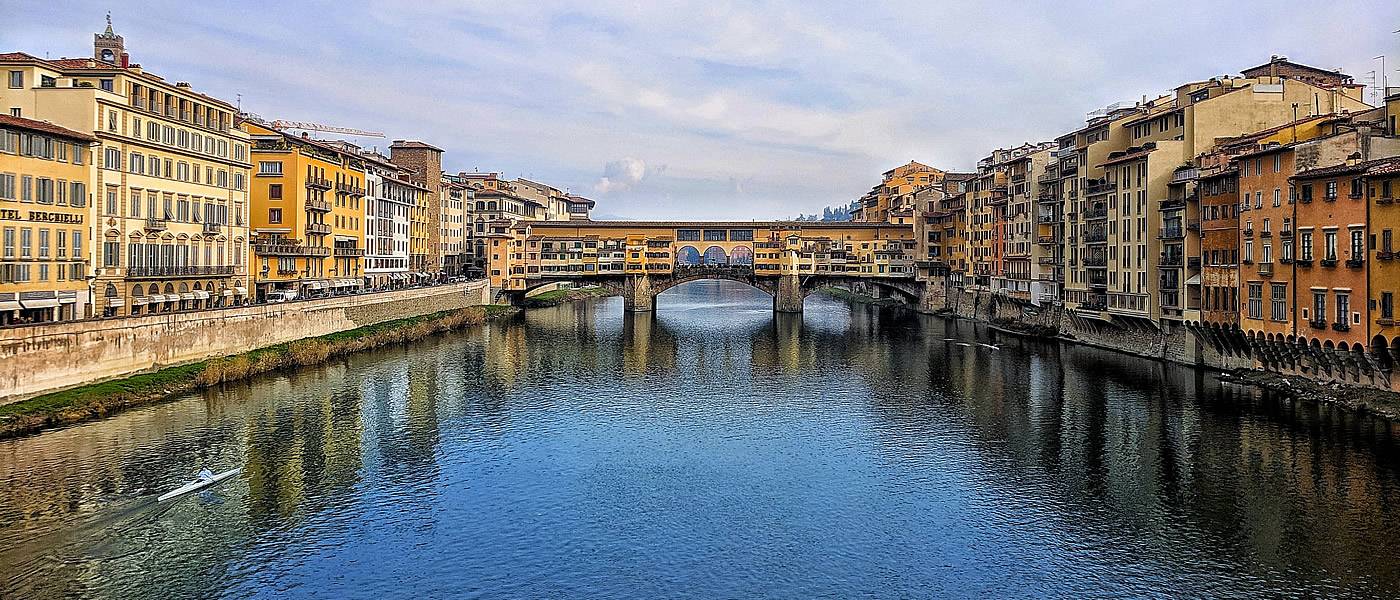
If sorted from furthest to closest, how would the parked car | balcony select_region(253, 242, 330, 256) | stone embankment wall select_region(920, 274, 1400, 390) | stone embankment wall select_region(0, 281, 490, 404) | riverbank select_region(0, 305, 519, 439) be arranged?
balcony select_region(253, 242, 330, 256) → the parked car → stone embankment wall select_region(920, 274, 1400, 390) → stone embankment wall select_region(0, 281, 490, 404) → riverbank select_region(0, 305, 519, 439)

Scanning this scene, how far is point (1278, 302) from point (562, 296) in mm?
81525

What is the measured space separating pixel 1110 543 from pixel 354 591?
1799 centimetres

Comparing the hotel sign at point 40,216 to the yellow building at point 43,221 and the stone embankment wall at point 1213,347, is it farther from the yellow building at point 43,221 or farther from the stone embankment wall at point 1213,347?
the stone embankment wall at point 1213,347

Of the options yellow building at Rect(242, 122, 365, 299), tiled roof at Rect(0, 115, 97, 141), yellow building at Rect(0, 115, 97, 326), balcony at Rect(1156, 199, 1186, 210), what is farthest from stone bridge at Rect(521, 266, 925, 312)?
tiled roof at Rect(0, 115, 97, 141)

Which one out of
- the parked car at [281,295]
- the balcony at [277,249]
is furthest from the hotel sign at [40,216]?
the balcony at [277,249]

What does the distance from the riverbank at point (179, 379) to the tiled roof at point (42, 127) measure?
10.2 m

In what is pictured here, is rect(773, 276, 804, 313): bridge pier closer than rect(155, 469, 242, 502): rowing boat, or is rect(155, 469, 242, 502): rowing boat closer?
rect(155, 469, 242, 502): rowing boat

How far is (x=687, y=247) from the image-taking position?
307 ft

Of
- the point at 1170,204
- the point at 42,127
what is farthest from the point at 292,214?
the point at 1170,204

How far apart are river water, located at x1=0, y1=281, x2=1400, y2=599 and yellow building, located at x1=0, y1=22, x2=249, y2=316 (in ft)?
26.7

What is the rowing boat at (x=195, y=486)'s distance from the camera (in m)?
27.1

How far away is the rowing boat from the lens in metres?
27.1

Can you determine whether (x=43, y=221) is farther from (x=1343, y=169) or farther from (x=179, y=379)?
(x=1343, y=169)

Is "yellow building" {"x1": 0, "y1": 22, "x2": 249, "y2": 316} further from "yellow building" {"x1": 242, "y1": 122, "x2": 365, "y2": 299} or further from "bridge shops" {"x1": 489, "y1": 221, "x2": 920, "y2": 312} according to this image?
"bridge shops" {"x1": 489, "y1": 221, "x2": 920, "y2": 312}
